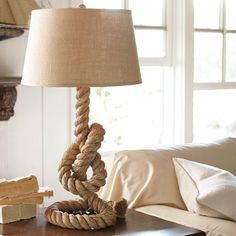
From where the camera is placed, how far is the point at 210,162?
2.72 meters

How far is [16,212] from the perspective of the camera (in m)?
1.94

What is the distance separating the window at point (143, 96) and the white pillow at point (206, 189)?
87 cm

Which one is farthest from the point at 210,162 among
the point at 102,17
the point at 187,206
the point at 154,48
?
the point at 102,17

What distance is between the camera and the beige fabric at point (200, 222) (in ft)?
7.02

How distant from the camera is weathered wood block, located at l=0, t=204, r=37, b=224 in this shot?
1.90 meters

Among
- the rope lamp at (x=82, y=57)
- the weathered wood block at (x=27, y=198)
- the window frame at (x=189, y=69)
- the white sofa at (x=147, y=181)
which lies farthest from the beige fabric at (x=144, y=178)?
the window frame at (x=189, y=69)

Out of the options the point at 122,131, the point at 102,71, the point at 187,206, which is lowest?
the point at 187,206

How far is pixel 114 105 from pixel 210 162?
84 cm

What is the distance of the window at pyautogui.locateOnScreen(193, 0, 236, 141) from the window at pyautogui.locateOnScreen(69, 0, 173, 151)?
22 centimetres

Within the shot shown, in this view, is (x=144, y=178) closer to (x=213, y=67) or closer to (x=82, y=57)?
(x=82, y=57)

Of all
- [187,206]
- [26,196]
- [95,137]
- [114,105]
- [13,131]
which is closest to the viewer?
[95,137]

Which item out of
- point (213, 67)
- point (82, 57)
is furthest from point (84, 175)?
point (213, 67)

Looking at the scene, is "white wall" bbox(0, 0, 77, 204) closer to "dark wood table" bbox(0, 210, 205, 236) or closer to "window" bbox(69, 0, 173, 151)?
"window" bbox(69, 0, 173, 151)

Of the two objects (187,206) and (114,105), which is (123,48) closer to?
(187,206)
